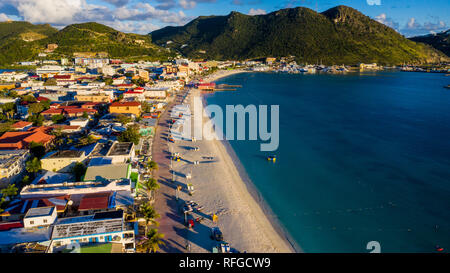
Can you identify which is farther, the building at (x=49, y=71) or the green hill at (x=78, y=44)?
the green hill at (x=78, y=44)

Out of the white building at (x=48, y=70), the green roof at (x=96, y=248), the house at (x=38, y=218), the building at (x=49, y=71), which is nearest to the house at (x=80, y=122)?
the house at (x=38, y=218)

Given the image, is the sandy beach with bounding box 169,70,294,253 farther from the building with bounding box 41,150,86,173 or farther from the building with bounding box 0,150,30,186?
the building with bounding box 0,150,30,186

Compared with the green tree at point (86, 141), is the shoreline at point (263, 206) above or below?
below

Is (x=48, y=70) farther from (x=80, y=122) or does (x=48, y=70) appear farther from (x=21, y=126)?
(x=80, y=122)

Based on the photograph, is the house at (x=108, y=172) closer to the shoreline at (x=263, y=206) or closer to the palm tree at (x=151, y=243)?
the palm tree at (x=151, y=243)

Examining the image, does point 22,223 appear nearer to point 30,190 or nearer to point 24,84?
point 30,190

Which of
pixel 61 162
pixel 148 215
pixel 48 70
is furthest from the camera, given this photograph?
pixel 48 70

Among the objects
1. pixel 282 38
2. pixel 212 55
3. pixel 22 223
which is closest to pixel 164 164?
pixel 22 223

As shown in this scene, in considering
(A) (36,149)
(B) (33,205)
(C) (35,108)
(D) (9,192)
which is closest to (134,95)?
(C) (35,108)
